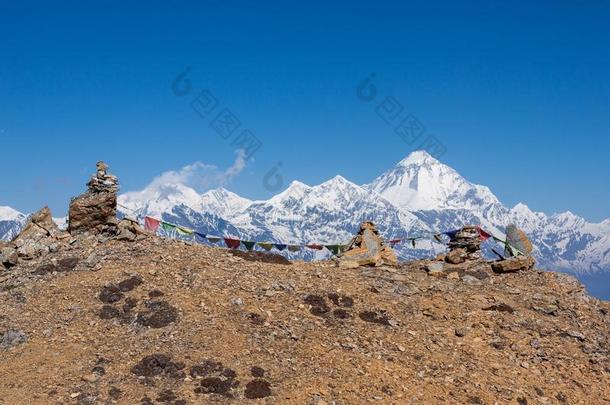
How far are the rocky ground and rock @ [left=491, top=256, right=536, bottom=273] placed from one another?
2.13 m

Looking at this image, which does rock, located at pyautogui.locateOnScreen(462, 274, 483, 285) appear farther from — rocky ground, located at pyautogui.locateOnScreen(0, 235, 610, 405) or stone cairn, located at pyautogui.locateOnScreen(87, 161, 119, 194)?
stone cairn, located at pyautogui.locateOnScreen(87, 161, 119, 194)

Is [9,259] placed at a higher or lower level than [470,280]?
lower

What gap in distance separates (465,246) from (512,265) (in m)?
6.39

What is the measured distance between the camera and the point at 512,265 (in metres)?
40.8

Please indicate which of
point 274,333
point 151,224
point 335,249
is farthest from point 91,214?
point 335,249

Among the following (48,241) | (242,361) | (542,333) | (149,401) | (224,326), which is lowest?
(149,401)

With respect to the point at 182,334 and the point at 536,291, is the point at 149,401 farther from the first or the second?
the point at 536,291

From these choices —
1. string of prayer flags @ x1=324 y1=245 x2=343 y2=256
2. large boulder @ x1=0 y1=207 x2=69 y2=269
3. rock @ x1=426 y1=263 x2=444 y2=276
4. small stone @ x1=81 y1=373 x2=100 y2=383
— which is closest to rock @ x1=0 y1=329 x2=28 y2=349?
small stone @ x1=81 y1=373 x2=100 y2=383

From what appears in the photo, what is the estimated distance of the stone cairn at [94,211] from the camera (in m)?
39.4

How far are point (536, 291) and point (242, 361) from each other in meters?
21.1

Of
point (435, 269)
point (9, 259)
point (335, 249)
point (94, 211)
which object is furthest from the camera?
point (335, 249)

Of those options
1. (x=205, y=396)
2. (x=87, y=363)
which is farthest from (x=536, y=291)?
(x=87, y=363)

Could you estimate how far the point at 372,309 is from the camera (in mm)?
32531

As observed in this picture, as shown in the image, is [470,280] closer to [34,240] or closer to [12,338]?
[12,338]
